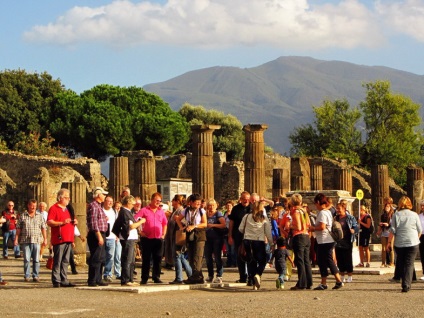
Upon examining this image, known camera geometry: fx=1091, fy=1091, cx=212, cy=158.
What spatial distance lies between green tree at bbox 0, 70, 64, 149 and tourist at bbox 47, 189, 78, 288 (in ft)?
172

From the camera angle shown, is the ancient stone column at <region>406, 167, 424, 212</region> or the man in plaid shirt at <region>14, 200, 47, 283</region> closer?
the man in plaid shirt at <region>14, 200, 47, 283</region>

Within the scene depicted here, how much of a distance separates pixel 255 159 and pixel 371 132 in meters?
43.2

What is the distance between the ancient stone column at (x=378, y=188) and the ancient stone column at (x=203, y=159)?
9.07m

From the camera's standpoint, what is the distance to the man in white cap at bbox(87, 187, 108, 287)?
18953 mm

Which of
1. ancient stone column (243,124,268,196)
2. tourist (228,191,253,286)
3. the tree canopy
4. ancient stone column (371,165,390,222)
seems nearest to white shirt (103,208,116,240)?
tourist (228,191,253,286)

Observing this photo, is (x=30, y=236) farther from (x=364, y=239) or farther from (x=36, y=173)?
(x=36, y=173)

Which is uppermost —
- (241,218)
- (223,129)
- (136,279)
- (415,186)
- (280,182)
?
(223,129)

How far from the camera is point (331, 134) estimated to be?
7956 cm

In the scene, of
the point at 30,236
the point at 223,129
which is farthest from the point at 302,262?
the point at 223,129

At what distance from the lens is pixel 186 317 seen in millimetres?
14281

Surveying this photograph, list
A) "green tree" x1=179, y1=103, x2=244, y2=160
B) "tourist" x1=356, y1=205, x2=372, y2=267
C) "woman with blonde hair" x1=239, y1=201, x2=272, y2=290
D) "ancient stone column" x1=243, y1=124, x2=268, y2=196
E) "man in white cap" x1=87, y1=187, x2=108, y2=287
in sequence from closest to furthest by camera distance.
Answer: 1. "woman with blonde hair" x1=239, y1=201, x2=272, y2=290
2. "man in white cap" x1=87, y1=187, x2=108, y2=287
3. "tourist" x1=356, y1=205, x2=372, y2=267
4. "ancient stone column" x1=243, y1=124, x2=268, y2=196
5. "green tree" x1=179, y1=103, x2=244, y2=160

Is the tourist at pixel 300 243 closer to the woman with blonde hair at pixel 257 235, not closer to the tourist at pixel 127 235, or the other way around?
the woman with blonde hair at pixel 257 235

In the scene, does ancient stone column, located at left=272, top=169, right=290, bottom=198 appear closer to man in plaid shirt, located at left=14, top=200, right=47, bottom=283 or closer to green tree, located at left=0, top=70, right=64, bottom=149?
man in plaid shirt, located at left=14, top=200, right=47, bottom=283

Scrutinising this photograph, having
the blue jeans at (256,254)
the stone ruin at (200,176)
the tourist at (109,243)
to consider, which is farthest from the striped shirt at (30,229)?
the blue jeans at (256,254)
